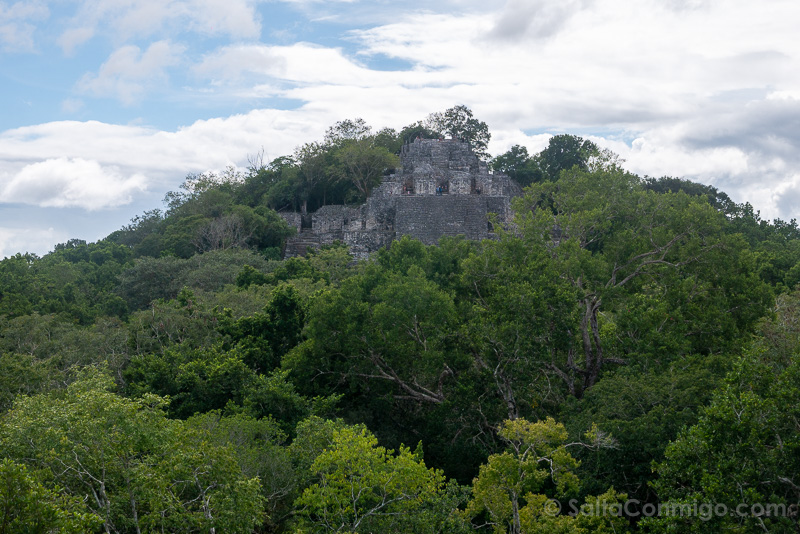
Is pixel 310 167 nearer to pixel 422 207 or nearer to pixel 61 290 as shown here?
pixel 422 207

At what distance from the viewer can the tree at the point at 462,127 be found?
4481cm

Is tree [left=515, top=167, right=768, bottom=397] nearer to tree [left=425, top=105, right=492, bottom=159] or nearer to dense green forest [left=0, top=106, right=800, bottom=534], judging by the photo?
dense green forest [left=0, top=106, right=800, bottom=534]

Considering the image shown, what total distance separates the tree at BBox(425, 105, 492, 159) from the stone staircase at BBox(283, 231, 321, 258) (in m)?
13.0

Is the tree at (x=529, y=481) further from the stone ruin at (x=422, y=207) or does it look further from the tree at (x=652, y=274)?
the stone ruin at (x=422, y=207)

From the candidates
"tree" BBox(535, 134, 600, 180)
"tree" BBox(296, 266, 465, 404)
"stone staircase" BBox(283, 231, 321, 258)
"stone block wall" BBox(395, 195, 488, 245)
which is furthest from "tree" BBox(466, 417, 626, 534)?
"tree" BBox(535, 134, 600, 180)

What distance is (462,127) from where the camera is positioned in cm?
4500

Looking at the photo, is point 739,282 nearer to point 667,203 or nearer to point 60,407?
point 667,203

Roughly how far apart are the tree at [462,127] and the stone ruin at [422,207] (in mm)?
3949

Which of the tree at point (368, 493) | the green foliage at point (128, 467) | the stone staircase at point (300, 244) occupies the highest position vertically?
the stone staircase at point (300, 244)

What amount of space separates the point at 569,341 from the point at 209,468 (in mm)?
7555

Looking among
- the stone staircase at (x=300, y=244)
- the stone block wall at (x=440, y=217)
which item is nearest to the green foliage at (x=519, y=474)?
the stone block wall at (x=440, y=217)

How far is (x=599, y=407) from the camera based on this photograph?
11945 mm

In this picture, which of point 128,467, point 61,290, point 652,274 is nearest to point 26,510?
point 128,467

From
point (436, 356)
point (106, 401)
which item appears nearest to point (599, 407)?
point (436, 356)
